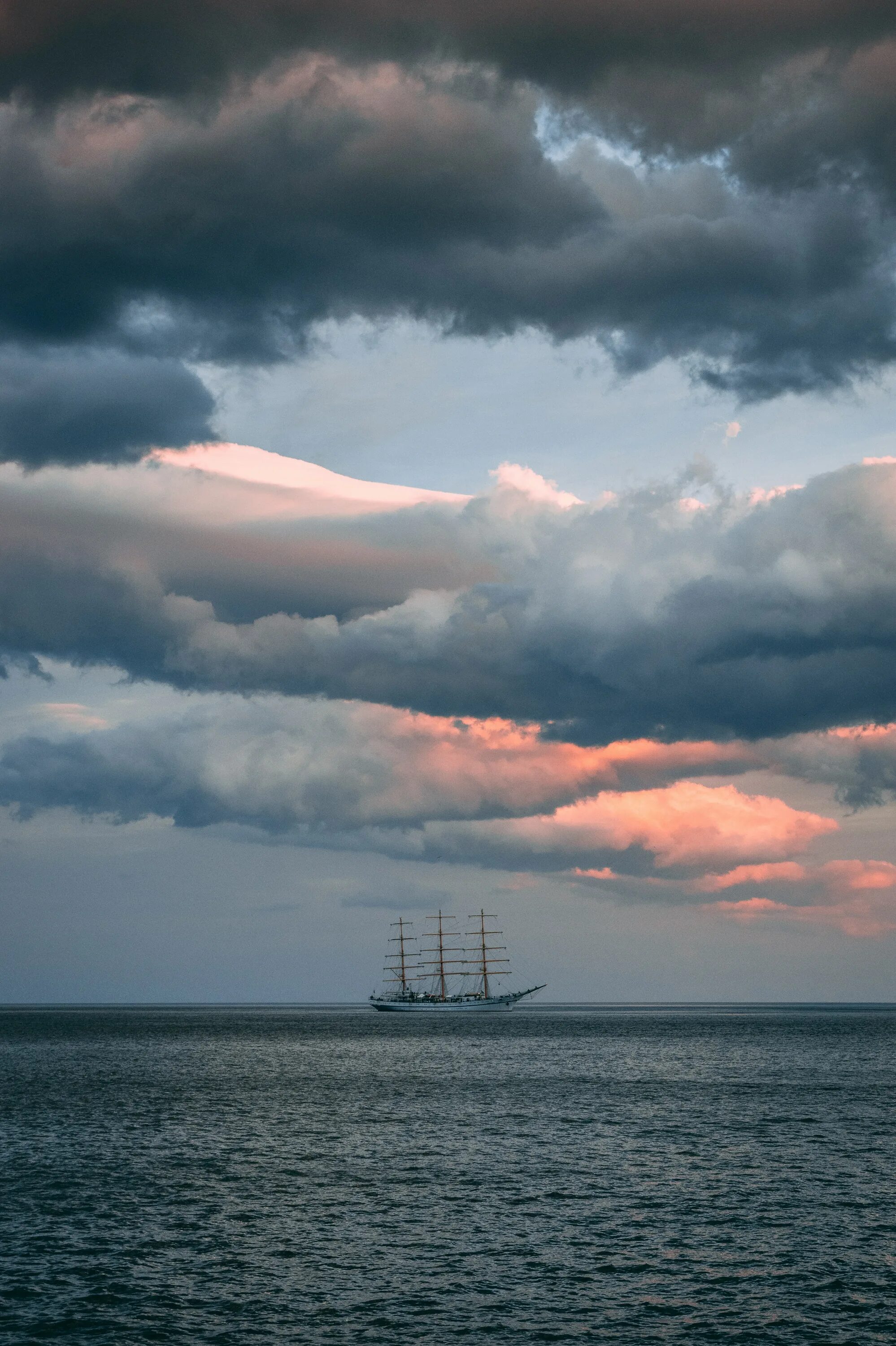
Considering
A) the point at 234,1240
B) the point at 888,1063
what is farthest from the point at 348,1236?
the point at 888,1063

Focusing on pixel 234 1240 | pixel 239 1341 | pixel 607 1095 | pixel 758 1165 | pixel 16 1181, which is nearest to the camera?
pixel 239 1341

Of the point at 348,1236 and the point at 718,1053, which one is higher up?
the point at 348,1236

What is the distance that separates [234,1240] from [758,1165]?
34453 millimetres

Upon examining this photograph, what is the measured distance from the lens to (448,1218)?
2248 inches

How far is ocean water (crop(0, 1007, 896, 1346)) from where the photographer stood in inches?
1633

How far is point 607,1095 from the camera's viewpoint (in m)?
113

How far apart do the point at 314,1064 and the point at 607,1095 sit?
192 ft

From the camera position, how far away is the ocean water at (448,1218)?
41469 millimetres

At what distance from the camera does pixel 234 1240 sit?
5269 cm

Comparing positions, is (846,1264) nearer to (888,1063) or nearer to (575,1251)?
(575,1251)

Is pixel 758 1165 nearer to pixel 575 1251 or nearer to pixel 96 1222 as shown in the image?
pixel 575 1251

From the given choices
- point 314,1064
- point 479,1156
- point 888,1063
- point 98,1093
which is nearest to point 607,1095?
point 479,1156

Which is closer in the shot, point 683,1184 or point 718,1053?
point 683,1184

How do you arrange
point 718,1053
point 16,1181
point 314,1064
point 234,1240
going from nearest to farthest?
point 234,1240
point 16,1181
point 314,1064
point 718,1053
